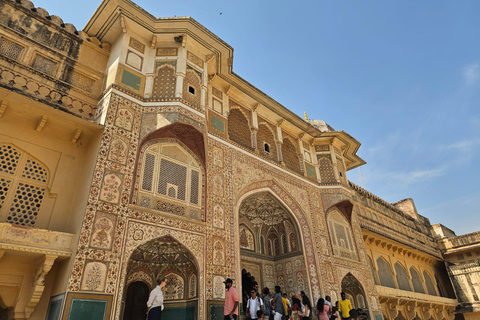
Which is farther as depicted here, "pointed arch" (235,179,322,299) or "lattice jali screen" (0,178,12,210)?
"pointed arch" (235,179,322,299)

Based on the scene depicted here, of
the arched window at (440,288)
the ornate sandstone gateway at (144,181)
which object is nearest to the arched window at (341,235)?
the ornate sandstone gateway at (144,181)

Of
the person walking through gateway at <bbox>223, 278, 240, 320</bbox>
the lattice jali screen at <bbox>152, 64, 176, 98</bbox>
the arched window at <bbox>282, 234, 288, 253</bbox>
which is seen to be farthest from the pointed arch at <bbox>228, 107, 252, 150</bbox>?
the person walking through gateway at <bbox>223, 278, 240, 320</bbox>

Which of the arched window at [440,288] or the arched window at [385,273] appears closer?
the arched window at [385,273]

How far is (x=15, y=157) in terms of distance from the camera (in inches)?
298

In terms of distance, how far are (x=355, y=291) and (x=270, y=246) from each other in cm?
384

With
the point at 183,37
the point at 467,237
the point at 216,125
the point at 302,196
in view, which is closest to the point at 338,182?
the point at 302,196

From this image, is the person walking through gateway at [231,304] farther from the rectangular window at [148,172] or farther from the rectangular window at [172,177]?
the rectangular window at [148,172]

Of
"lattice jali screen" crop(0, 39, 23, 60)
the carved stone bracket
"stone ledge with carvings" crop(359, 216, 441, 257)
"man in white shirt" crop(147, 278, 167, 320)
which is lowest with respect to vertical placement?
"man in white shirt" crop(147, 278, 167, 320)

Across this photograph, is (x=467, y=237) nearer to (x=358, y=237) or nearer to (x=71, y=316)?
(x=358, y=237)

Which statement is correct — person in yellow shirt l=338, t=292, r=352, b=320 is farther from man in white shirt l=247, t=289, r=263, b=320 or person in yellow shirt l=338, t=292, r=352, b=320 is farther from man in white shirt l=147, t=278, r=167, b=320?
man in white shirt l=147, t=278, r=167, b=320

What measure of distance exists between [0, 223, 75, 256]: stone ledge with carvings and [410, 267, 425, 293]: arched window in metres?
20.7

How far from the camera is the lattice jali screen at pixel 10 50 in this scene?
320 inches

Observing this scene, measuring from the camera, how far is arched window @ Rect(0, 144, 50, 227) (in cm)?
711

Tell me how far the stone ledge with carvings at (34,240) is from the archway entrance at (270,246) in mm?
6134
